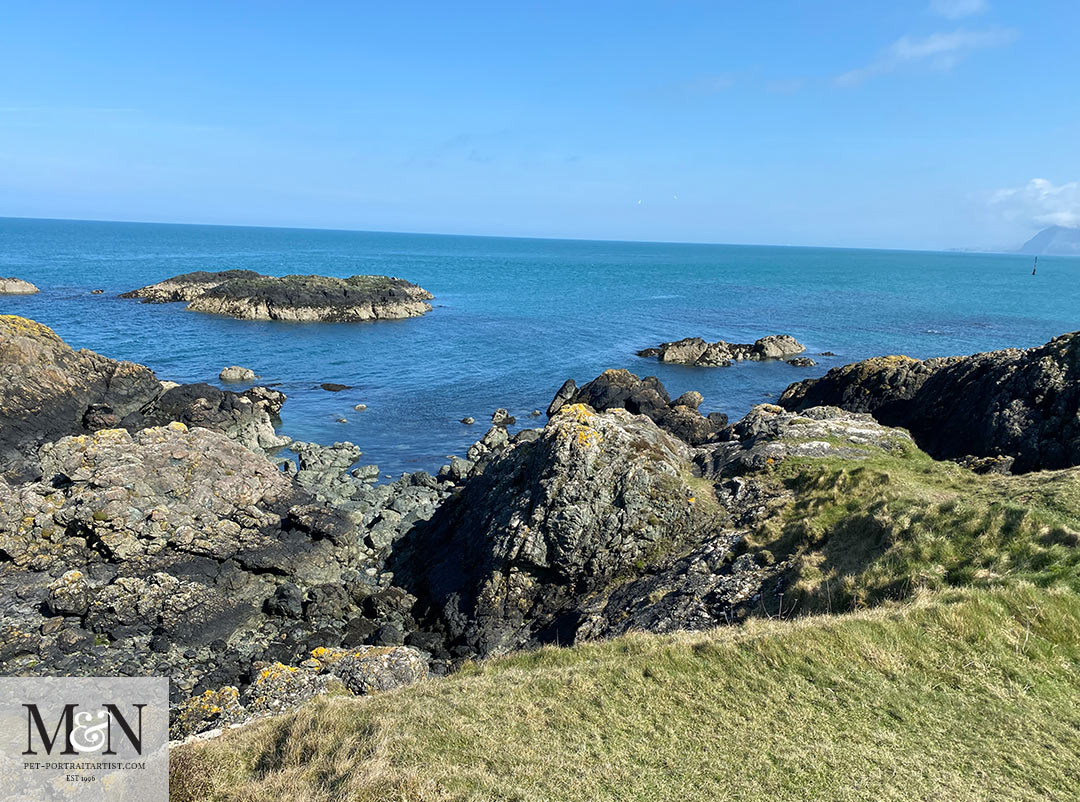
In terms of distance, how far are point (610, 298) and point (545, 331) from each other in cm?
5504

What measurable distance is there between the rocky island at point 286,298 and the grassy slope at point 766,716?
103m

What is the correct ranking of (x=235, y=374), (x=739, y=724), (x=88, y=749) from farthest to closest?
(x=235, y=374)
(x=88, y=749)
(x=739, y=724)

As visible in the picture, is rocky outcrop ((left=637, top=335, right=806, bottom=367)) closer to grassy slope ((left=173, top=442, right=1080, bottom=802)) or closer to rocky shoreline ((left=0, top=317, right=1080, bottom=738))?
rocky shoreline ((left=0, top=317, right=1080, bottom=738))

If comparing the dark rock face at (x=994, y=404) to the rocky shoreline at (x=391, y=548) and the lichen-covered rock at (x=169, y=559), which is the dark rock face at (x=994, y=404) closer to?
the rocky shoreline at (x=391, y=548)

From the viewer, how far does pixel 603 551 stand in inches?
1002

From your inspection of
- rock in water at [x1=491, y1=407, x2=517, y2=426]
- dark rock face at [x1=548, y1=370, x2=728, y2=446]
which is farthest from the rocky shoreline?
rock in water at [x1=491, y1=407, x2=517, y2=426]

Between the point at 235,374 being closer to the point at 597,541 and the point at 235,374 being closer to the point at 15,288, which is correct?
the point at 597,541

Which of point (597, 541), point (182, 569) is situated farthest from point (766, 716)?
point (182, 569)

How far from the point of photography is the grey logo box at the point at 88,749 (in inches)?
447

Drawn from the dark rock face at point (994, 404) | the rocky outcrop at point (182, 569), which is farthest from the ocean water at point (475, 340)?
the dark rock face at point (994, 404)

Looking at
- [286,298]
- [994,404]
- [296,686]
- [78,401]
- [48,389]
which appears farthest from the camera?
[286,298]

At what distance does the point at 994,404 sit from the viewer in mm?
35250

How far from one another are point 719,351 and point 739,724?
7666 cm

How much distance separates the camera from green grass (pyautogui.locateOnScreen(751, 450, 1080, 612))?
17.7 metres
